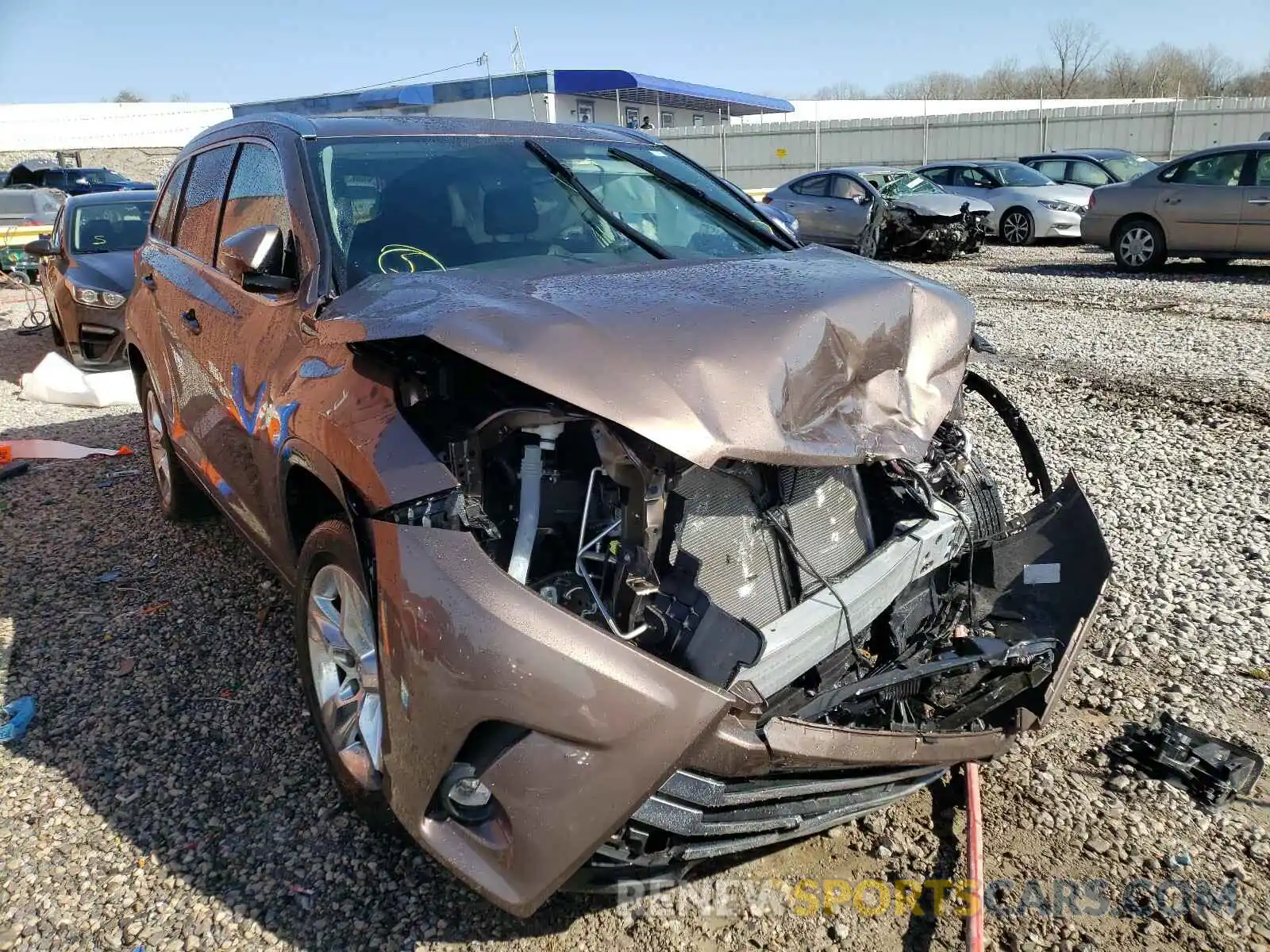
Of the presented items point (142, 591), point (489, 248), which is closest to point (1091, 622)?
point (489, 248)

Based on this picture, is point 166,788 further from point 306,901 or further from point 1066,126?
point 1066,126

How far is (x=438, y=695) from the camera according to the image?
1.99m

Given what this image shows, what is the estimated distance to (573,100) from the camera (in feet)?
129

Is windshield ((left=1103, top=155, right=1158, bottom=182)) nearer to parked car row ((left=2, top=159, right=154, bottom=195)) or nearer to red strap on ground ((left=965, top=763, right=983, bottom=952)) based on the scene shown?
red strap on ground ((left=965, top=763, right=983, bottom=952))

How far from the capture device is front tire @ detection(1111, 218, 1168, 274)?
12578 mm

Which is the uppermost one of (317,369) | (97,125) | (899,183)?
(97,125)

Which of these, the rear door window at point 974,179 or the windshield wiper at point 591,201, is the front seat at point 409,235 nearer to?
the windshield wiper at point 591,201

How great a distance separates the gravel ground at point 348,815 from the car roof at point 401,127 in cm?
191

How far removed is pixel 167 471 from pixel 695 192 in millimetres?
3026

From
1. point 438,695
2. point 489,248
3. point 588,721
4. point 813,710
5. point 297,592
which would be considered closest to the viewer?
point 588,721

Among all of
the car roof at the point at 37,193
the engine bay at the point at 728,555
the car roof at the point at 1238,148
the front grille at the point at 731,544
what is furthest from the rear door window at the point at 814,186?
the front grille at the point at 731,544

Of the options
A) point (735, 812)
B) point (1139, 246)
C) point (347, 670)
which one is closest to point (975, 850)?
point (735, 812)

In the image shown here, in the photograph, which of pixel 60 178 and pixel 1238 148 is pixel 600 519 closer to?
pixel 1238 148

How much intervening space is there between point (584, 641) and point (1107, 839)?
169 centimetres
